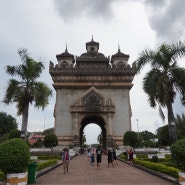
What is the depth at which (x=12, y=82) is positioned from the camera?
23.1 metres

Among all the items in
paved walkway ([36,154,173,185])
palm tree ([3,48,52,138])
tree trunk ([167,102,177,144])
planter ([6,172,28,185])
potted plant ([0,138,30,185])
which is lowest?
paved walkway ([36,154,173,185])

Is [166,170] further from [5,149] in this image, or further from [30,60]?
[30,60]

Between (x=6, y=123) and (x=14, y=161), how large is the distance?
66.1m

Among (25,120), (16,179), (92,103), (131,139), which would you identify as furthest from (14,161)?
(92,103)

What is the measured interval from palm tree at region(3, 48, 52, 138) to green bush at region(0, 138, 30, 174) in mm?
11321

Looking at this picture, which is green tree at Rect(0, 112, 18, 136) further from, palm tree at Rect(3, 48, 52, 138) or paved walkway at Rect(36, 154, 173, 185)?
paved walkway at Rect(36, 154, 173, 185)

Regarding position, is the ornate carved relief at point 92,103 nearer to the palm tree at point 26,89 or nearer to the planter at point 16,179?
the palm tree at point 26,89

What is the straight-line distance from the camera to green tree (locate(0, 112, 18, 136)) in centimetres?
7119

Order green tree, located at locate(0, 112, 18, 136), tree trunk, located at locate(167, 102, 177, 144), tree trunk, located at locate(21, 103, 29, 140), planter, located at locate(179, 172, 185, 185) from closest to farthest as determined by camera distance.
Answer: planter, located at locate(179, 172, 185, 185), tree trunk, located at locate(167, 102, 177, 144), tree trunk, located at locate(21, 103, 29, 140), green tree, located at locate(0, 112, 18, 136)

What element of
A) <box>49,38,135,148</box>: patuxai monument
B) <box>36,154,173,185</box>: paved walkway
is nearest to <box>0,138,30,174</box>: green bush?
<box>36,154,173,185</box>: paved walkway

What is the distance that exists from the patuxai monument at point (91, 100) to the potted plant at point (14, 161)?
28675mm

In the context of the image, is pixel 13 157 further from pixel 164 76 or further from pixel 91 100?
pixel 91 100

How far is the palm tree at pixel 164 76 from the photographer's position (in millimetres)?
19797

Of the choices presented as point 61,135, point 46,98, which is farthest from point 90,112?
point 46,98
